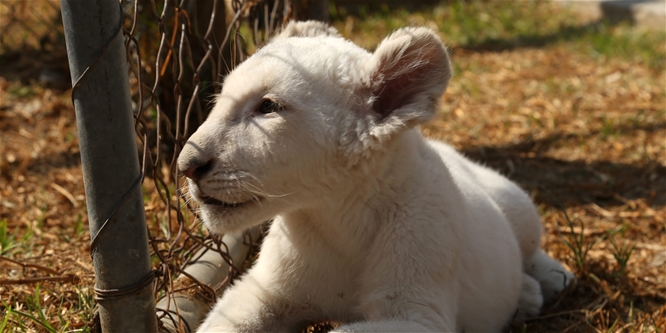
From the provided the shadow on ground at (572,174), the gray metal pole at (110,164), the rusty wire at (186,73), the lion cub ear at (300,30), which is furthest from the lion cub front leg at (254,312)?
the shadow on ground at (572,174)

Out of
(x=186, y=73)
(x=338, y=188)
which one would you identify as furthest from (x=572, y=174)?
(x=338, y=188)

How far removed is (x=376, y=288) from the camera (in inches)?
106

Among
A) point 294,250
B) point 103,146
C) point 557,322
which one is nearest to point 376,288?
point 294,250

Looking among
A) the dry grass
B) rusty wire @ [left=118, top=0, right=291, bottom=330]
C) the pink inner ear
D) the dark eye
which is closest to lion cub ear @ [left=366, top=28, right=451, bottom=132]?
the pink inner ear

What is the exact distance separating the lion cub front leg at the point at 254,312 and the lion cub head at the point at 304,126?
0.47 meters

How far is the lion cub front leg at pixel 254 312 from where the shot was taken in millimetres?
2893

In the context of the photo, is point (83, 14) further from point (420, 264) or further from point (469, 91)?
point (469, 91)

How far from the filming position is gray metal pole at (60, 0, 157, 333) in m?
2.08

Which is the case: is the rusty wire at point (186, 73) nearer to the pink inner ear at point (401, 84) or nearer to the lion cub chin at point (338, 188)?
the lion cub chin at point (338, 188)

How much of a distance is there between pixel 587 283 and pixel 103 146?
110 inches

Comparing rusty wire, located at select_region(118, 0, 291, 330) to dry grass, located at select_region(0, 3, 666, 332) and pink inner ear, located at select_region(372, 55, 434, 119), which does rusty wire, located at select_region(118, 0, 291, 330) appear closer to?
dry grass, located at select_region(0, 3, 666, 332)

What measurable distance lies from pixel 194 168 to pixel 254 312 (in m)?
0.75

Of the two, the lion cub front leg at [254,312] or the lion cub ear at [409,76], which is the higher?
the lion cub ear at [409,76]

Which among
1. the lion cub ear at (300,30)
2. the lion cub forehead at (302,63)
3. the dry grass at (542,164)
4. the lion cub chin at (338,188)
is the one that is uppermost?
the lion cub forehead at (302,63)
